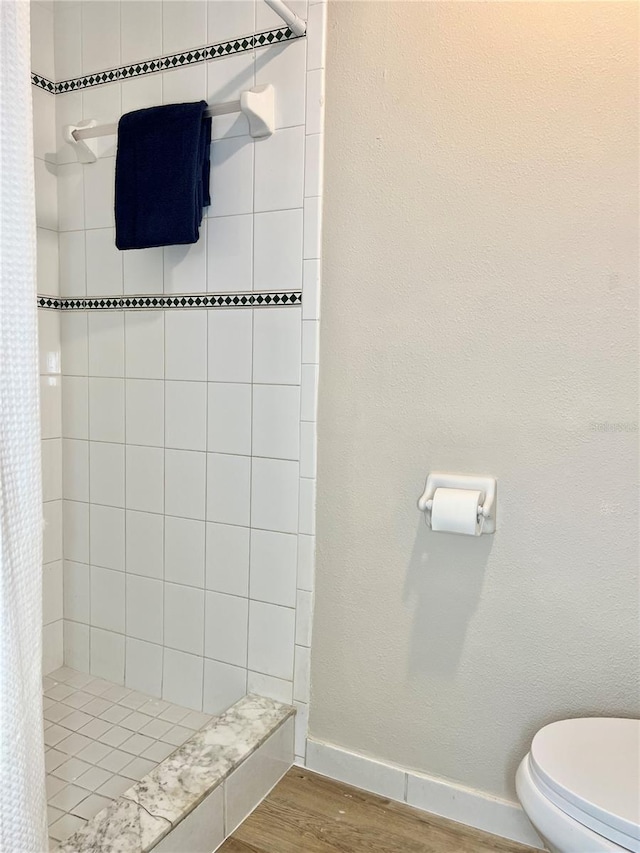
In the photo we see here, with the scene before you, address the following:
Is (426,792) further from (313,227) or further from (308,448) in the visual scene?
(313,227)

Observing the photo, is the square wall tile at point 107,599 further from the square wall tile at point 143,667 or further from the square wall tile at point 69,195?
the square wall tile at point 69,195

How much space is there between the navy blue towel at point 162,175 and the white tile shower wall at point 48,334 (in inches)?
16.0

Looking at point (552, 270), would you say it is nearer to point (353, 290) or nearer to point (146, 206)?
point (353, 290)

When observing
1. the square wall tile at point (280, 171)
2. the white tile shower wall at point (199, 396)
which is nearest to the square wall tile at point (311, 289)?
the white tile shower wall at point (199, 396)

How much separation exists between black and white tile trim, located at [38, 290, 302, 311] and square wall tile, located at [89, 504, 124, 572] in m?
0.66

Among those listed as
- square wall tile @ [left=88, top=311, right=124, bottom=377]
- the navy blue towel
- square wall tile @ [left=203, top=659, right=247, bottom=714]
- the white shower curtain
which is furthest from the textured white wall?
the white shower curtain

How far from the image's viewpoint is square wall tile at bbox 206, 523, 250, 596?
1751 millimetres

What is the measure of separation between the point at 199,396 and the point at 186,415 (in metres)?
0.08

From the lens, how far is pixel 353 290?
1.57 meters

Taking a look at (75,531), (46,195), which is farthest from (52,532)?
(46,195)

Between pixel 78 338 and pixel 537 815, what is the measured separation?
1788 mm

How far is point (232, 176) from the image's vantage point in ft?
5.49

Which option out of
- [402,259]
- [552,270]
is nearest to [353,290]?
[402,259]

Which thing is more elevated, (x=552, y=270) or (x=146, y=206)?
(x=146, y=206)
